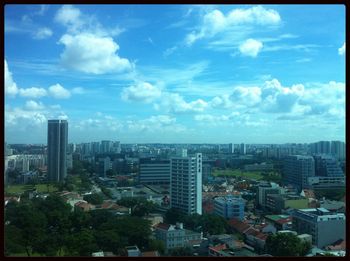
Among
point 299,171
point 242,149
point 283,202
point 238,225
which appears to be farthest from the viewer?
point 299,171

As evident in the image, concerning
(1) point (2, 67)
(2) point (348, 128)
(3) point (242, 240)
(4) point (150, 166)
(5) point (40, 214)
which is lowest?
(3) point (242, 240)

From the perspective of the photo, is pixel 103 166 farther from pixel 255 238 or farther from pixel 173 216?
pixel 255 238

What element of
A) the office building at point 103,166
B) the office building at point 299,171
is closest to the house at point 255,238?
the office building at point 299,171

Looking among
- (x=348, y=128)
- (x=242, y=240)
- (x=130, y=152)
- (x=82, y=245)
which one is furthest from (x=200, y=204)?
(x=348, y=128)

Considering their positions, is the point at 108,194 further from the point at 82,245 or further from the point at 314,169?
the point at 314,169

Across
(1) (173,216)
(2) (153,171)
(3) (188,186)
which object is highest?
(2) (153,171)

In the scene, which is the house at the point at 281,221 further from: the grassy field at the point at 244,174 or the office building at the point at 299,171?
the office building at the point at 299,171

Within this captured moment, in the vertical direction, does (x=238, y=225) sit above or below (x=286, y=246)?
below

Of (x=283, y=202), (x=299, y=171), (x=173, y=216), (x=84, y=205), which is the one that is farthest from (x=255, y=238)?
(x=299, y=171)

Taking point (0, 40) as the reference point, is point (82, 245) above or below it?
below
